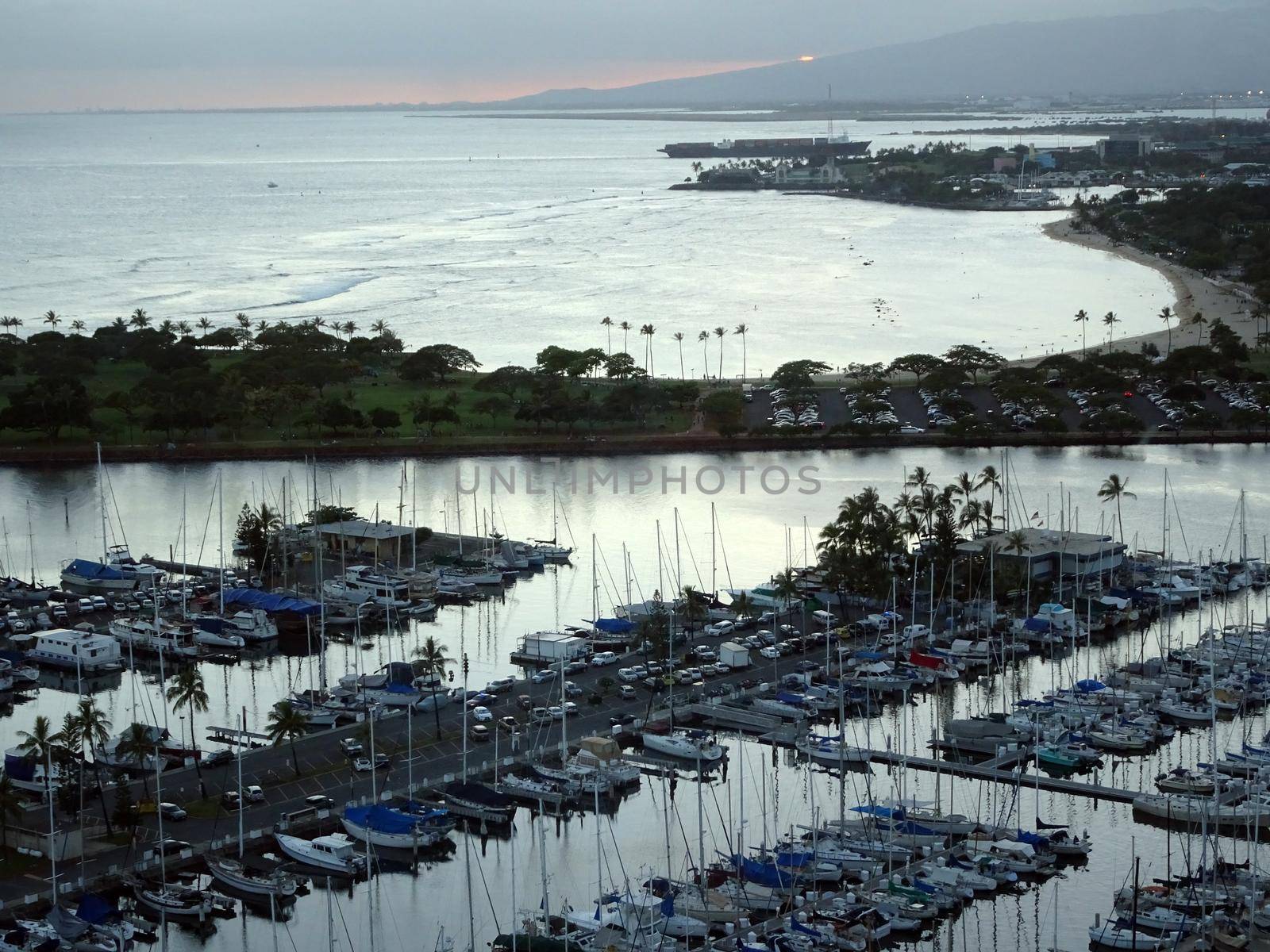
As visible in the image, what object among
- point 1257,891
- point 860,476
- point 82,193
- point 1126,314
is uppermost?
point 82,193

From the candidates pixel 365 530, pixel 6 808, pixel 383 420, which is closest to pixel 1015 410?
pixel 383 420

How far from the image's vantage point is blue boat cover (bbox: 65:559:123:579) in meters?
20.9

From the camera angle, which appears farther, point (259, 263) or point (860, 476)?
point (259, 263)

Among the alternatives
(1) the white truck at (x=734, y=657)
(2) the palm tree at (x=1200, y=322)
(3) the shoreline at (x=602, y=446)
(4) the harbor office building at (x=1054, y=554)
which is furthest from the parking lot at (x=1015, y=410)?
(1) the white truck at (x=734, y=657)

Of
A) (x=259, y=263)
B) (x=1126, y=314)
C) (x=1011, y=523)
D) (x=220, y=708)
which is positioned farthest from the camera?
(x=259, y=263)

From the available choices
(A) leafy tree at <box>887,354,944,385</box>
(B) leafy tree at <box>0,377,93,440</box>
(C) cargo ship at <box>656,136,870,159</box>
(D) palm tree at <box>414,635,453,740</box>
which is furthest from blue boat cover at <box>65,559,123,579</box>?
(C) cargo ship at <box>656,136,870,159</box>

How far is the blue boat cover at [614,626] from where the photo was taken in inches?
725

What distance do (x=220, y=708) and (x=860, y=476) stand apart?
12.8m

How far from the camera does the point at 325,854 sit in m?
12.6

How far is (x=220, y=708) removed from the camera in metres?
16.9

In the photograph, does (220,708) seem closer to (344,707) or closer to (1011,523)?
(344,707)

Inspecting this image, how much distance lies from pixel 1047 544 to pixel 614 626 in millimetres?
5375

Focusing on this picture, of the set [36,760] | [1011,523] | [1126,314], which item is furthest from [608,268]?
[36,760]

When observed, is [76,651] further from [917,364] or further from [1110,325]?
[1110,325]
